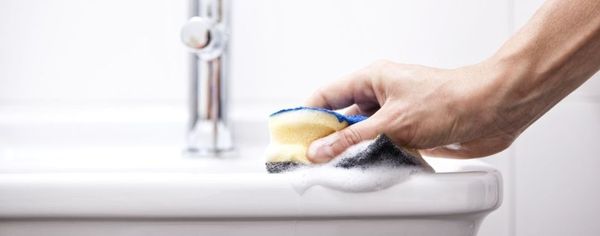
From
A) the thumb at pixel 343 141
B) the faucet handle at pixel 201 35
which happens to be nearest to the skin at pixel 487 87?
the thumb at pixel 343 141

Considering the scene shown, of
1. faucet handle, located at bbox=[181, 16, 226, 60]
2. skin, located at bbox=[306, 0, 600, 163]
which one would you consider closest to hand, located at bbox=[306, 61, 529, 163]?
skin, located at bbox=[306, 0, 600, 163]

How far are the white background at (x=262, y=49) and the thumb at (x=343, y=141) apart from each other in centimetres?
44

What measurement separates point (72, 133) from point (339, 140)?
0.57 metres

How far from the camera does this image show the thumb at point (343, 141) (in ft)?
1.59

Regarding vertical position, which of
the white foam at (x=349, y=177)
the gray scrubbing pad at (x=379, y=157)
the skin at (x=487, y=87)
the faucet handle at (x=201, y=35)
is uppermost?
the faucet handle at (x=201, y=35)

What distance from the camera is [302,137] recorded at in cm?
51

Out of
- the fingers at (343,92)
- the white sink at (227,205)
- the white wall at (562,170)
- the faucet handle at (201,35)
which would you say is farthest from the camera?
the white wall at (562,170)

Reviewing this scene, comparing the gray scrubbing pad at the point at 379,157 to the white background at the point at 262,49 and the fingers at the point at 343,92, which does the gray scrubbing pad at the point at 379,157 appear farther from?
the white background at the point at 262,49

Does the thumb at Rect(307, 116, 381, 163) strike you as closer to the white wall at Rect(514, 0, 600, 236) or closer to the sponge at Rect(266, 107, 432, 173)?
the sponge at Rect(266, 107, 432, 173)

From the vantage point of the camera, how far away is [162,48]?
946mm

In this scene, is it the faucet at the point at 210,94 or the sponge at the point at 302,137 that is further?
the faucet at the point at 210,94

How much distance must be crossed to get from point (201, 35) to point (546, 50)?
1.37 feet

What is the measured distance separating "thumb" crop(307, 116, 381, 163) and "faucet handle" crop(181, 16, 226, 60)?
1.09ft

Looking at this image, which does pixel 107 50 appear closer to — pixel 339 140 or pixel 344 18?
pixel 344 18
